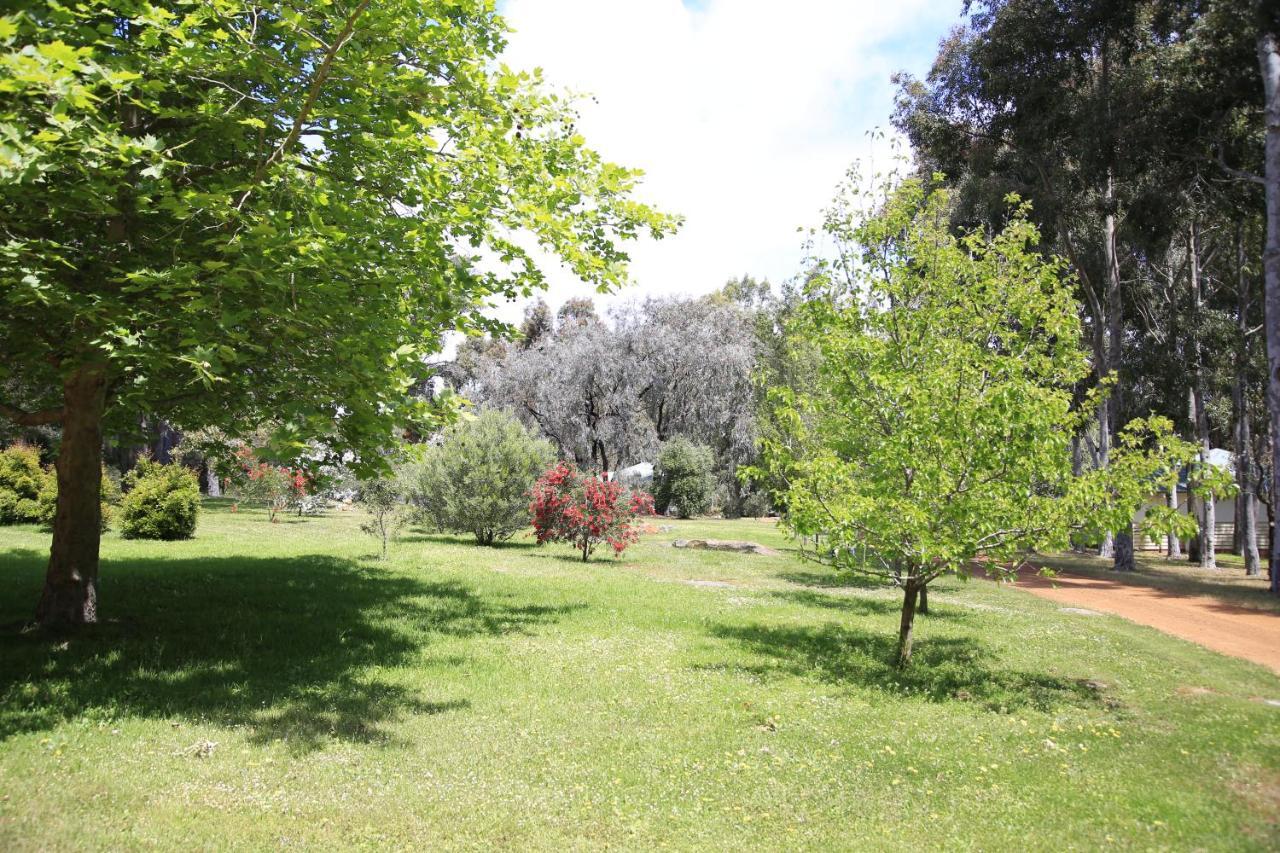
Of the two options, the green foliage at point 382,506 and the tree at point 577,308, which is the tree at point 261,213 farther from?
the tree at point 577,308

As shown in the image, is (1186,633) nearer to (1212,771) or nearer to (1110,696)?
(1110,696)

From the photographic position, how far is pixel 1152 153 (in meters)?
20.6

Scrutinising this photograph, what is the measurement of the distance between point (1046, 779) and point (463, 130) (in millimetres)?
7933

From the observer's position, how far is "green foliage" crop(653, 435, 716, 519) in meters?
39.4

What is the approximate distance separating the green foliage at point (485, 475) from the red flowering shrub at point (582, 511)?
1278 mm

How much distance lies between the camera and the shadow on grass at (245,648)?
604cm

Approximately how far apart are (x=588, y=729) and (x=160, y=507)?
1567 centimetres

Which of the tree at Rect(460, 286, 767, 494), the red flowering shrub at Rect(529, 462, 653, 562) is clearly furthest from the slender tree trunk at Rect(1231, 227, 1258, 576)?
the tree at Rect(460, 286, 767, 494)

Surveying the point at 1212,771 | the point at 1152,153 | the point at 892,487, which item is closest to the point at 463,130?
the point at 892,487

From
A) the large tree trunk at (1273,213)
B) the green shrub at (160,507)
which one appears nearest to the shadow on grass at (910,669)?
the large tree trunk at (1273,213)

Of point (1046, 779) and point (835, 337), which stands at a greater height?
point (835, 337)

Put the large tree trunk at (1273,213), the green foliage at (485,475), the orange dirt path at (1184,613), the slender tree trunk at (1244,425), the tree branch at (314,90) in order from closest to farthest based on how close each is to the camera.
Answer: the tree branch at (314,90) → the orange dirt path at (1184,613) → the large tree trunk at (1273,213) → the green foliage at (485,475) → the slender tree trunk at (1244,425)

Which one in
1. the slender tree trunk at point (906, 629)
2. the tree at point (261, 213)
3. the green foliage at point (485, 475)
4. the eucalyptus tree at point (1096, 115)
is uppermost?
the eucalyptus tree at point (1096, 115)

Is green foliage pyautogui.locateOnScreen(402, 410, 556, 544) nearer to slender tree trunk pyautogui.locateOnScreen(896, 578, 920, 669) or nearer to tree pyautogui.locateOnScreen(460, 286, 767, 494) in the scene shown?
tree pyautogui.locateOnScreen(460, 286, 767, 494)
